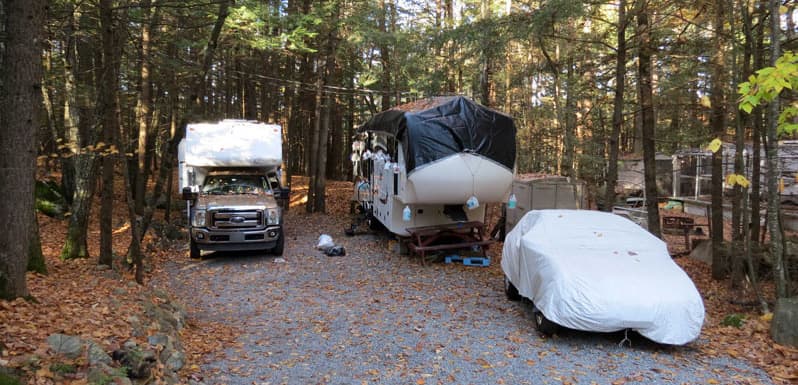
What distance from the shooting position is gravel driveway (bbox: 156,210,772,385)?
5309 mm

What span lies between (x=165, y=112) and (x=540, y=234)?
17628mm

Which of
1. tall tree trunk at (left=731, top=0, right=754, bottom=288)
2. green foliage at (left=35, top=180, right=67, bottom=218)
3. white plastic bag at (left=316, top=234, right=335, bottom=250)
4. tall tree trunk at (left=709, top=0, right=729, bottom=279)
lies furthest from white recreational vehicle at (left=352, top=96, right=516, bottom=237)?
green foliage at (left=35, top=180, right=67, bottom=218)

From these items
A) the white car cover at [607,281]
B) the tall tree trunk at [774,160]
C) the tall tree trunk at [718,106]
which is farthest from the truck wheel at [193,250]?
the tall tree trunk at [774,160]

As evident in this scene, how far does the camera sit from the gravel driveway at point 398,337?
5.31 meters

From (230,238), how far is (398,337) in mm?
5955

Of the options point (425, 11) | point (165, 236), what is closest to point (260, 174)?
point (165, 236)

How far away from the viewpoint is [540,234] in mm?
7402

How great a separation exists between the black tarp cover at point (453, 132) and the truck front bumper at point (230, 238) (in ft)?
12.1

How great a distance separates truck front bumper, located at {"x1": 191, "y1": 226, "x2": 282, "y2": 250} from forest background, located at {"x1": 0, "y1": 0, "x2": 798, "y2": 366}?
1.22 metres

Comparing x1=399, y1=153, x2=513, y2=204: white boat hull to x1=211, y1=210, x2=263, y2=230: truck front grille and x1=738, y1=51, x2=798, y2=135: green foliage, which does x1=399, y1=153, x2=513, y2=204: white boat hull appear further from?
x1=738, y1=51, x2=798, y2=135: green foliage

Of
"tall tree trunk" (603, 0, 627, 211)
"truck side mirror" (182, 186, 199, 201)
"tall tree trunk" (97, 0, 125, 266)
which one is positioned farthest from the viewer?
"truck side mirror" (182, 186, 199, 201)

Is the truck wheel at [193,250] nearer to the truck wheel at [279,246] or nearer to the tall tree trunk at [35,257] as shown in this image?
the truck wheel at [279,246]

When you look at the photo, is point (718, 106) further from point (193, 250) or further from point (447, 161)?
point (193, 250)

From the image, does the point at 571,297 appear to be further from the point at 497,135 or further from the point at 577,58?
the point at 577,58
